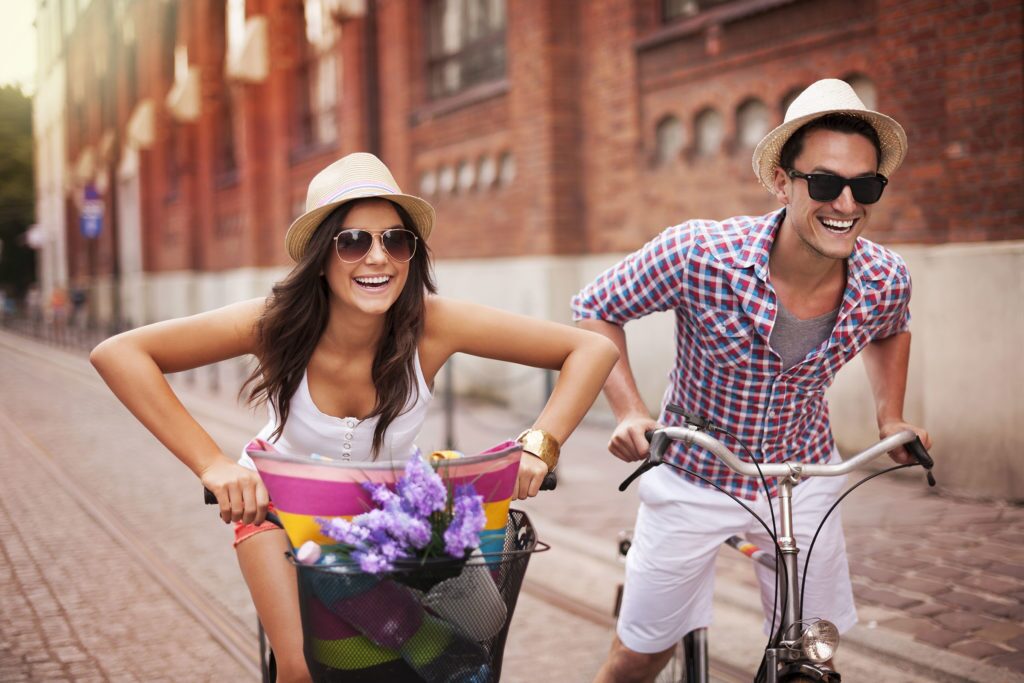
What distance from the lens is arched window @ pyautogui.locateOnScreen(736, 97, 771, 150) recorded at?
9.61 m

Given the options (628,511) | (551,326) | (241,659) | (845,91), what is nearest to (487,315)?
(551,326)

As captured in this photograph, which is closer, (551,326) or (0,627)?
(551,326)

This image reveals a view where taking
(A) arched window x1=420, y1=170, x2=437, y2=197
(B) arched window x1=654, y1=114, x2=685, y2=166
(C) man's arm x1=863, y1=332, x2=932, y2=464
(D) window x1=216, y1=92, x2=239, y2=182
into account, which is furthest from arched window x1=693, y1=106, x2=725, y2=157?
(D) window x1=216, y1=92, x2=239, y2=182

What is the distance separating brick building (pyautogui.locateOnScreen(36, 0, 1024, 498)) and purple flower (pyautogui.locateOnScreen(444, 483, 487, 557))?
5.94 m

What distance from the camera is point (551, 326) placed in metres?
→ 2.70

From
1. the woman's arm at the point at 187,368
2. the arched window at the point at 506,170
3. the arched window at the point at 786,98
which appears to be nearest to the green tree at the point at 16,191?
the arched window at the point at 506,170

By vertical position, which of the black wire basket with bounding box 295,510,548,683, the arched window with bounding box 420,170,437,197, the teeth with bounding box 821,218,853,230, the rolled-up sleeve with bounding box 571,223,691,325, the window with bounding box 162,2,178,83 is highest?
the window with bounding box 162,2,178,83

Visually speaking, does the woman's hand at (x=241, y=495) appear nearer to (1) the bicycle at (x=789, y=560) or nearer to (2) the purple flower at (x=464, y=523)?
(2) the purple flower at (x=464, y=523)

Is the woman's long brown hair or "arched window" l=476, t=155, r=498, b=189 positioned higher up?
"arched window" l=476, t=155, r=498, b=189

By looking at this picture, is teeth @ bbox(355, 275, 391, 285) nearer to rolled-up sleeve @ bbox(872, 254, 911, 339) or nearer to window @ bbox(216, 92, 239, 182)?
rolled-up sleeve @ bbox(872, 254, 911, 339)

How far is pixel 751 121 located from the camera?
Answer: 976 centimetres

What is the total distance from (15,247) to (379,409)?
2483 inches

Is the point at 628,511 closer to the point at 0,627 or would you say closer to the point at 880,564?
the point at 880,564

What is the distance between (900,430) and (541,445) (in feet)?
3.30
